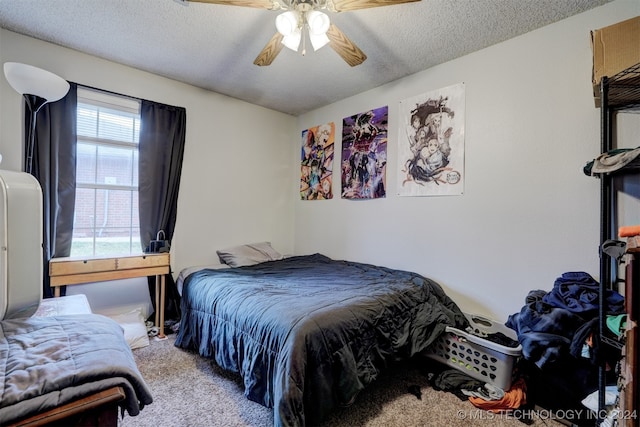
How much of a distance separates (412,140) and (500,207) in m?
0.97

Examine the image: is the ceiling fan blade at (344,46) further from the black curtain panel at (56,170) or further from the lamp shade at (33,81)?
the black curtain panel at (56,170)

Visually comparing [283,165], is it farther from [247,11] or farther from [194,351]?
[194,351]

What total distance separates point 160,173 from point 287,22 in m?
1.99

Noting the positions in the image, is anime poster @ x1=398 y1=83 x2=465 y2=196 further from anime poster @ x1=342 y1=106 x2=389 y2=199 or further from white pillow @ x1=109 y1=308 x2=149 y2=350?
white pillow @ x1=109 y1=308 x2=149 y2=350

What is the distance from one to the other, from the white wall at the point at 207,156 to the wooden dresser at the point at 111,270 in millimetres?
336

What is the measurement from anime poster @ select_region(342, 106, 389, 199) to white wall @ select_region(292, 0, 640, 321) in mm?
196

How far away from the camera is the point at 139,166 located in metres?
2.71

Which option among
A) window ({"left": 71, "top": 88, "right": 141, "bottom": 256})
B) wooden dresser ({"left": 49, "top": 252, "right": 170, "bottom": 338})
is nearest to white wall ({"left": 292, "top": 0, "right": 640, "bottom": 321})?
wooden dresser ({"left": 49, "top": 252, "right": 170, "bottom": 338})

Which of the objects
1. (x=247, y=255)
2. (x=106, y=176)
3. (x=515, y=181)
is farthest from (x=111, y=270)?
(x=515, y=181)

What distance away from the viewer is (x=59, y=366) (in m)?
0.65

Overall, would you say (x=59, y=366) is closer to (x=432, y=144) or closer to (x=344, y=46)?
(x=344, y=46)

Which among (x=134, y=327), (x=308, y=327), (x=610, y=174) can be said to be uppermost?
(x=610, y=174)

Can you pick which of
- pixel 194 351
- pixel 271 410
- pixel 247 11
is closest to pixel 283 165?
pixel 247 11

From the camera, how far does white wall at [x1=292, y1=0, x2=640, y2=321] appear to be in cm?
183
